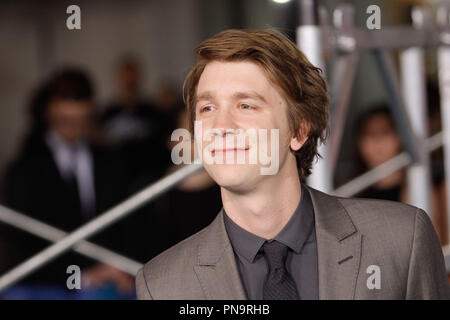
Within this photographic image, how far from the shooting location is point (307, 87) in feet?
3.78

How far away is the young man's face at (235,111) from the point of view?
40.9 inches

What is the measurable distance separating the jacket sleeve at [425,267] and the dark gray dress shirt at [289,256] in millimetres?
141

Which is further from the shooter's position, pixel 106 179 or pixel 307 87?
pixel 106 179

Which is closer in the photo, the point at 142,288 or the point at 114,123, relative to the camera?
the point at 142,288

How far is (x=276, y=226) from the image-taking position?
1117mm

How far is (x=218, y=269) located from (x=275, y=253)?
8cm

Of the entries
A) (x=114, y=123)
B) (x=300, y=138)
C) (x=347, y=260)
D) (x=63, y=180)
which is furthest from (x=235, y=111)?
(x=114, y=123)

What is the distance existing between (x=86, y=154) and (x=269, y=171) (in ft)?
4.11

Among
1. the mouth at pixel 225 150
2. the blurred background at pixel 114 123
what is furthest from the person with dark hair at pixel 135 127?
the mouth at pixel 225 150

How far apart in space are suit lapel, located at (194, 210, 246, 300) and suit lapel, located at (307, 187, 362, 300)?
117mm

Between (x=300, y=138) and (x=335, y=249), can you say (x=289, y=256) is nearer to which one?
(x=335, y=249)

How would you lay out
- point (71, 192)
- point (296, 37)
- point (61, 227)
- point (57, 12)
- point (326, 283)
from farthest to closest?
point (57, 12)
point (71, 192)
point (61, 227)
point (296, 37)
point (326, 283)
